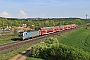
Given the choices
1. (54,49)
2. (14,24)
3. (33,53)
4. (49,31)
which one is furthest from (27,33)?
(14,24)

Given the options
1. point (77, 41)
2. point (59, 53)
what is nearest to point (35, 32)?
point (77, 41)

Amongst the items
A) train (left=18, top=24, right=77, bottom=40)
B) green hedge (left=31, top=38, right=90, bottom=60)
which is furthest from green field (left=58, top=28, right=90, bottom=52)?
green hedge (left=31, top=38, right=90, bottom=60)

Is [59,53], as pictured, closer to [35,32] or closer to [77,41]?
[77,41]

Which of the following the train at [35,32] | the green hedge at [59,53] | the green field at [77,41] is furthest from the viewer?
the train at [35,32]

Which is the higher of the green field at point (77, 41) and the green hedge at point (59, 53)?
the green hedge at point (59, 53)

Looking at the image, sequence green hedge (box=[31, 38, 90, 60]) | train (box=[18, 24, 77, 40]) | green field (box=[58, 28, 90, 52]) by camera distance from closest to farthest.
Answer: green hedge (box=[31, 38, 90, 60])
green field (box=[58, 28, 90, 52])
train (box=[18, 24, 77, 40])

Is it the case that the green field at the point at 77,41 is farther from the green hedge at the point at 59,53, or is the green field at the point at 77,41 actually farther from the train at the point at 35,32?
the green hedge at the point at 59,53

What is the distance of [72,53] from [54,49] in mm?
4141

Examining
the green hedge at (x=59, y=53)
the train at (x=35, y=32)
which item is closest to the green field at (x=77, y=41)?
the train at (x=35, y=32)

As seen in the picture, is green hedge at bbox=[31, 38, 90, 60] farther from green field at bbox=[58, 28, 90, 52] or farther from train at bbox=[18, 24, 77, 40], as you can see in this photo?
train at bbox=[18, 24, 77, 40]

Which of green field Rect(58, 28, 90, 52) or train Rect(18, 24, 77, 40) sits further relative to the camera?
train Rect(18, 24, 77, 40)

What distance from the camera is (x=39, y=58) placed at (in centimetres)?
3553

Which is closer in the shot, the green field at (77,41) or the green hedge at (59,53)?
the green hedge at (59,53)

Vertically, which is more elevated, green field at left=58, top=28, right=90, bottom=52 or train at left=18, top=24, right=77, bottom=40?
train at left=18, top=24, right=77, bottom=40
